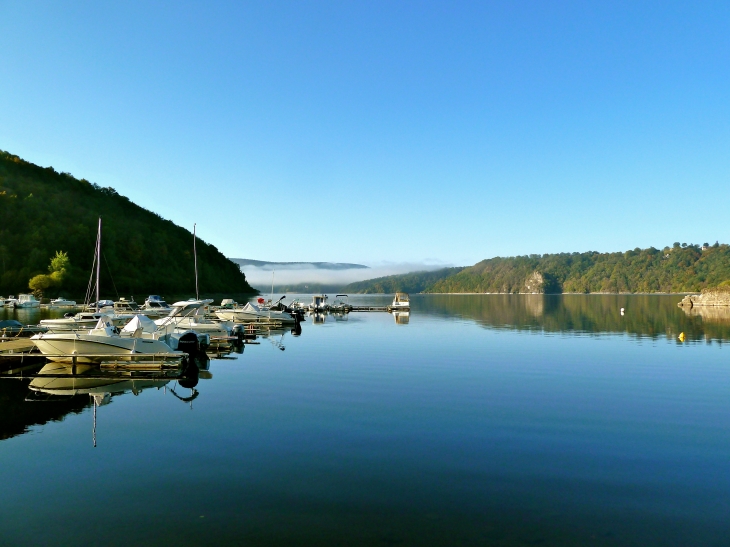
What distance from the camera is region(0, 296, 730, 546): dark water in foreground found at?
10141 millimetres

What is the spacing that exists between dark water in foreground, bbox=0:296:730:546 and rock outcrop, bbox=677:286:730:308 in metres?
122

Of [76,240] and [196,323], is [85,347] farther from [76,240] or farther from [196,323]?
[76,240]

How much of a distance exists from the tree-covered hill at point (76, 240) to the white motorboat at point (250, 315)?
70268mm

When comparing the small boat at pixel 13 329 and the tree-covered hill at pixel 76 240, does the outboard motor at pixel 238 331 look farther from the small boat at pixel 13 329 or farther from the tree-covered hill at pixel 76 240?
the tree-covered hill at pixel 76 240

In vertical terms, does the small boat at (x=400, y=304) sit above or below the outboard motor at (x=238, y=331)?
above

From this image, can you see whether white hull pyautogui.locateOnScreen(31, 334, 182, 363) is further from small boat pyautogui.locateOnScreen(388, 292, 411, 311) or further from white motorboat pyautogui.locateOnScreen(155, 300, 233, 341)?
small boat pyautogui.locateOnScreen(388, 292, 411, 311)

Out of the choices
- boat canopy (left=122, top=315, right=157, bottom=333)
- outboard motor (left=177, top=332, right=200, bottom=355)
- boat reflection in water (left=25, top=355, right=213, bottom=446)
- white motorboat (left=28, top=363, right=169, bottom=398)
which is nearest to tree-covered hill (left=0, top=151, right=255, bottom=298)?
outboard motor (left=177, top=332, right=200, bottom=355)

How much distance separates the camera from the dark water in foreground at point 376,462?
10.1 m

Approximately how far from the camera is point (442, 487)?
40.0 ft

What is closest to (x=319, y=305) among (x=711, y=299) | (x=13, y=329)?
(x=13, y=329)

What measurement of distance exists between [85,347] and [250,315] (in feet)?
122

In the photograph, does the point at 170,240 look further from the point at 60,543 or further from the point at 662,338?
the point at 60,543

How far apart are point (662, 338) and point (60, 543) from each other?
175ft

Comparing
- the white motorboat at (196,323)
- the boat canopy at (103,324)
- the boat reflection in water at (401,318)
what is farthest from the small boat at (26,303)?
the boat canopy at (103,324)
